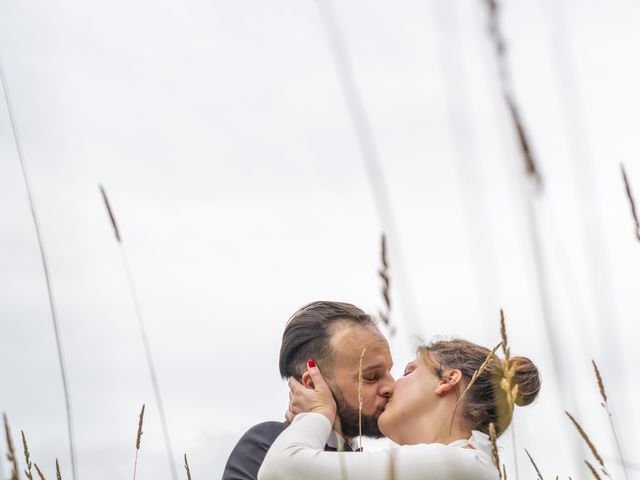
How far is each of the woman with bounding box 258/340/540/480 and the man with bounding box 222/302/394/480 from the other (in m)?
0.12

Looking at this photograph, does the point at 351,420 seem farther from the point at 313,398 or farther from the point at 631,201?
the point at 631,201

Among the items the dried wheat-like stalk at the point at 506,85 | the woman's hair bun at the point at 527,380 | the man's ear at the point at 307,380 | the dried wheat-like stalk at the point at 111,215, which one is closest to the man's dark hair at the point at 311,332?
the man's ear at the point at 307,380

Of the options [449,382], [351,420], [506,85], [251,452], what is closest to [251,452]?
[251,452]

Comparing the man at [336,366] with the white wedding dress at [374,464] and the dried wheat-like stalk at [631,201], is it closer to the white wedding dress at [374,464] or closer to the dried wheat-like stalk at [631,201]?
the white wedding dress at [374,464]

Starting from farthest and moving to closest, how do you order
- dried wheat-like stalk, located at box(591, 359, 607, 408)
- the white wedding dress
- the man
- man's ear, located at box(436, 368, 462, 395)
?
the man < man's ear, located at box(436, 368, 462, 395) < the white wedding dress < dried wheat-like stalk, located at box(591, 359, 607, 408)

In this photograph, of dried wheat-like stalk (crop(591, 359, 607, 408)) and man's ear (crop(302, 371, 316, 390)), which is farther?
man's ear (crop(302, 371, 316, 390))

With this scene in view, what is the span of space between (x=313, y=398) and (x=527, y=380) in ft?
3.10

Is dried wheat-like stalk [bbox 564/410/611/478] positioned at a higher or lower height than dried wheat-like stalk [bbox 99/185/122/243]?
lower

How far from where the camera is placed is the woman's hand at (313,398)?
3162 mm

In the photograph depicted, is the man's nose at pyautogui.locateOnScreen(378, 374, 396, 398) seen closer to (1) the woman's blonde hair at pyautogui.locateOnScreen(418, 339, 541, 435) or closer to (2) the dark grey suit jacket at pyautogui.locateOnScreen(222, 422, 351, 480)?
(1) the woman's blonde hair at pyautogui.locateOnScreen(418, 339, 541, 435)

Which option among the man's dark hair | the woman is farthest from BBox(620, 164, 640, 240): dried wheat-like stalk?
the man's dark hair

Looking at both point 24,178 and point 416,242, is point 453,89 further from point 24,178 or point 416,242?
point 24,178

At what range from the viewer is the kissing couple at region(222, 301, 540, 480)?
2.51 m

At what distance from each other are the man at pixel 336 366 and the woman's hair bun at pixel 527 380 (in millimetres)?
590
